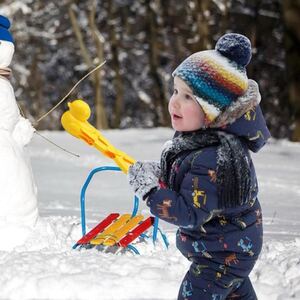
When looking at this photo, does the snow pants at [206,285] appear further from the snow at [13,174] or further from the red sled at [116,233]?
the snow at [13,174]

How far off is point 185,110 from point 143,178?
1.07 feet

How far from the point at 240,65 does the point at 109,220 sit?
2.56m

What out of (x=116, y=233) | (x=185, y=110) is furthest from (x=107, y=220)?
(x=185, y=110)

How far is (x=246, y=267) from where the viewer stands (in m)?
2.60

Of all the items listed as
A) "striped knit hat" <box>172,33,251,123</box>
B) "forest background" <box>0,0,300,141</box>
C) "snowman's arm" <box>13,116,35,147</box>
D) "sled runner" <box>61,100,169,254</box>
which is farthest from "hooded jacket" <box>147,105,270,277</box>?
"forest background" <box>0,0,300,141</box>

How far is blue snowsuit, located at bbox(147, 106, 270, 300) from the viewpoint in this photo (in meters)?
2.42

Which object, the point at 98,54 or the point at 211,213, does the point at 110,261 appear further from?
the point at 98,54

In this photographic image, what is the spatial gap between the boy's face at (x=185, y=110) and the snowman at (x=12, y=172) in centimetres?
239

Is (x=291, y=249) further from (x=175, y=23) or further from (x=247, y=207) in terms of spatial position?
(x=175, y=23)

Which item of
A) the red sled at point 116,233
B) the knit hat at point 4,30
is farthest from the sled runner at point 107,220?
the knit hat at point 4,30

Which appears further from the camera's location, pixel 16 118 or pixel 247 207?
pixel 16 118

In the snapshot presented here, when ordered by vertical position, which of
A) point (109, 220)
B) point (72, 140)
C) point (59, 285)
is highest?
point (59, 285)

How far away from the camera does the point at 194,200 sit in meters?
2.42

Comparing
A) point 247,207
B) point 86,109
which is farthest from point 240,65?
point 86,109
